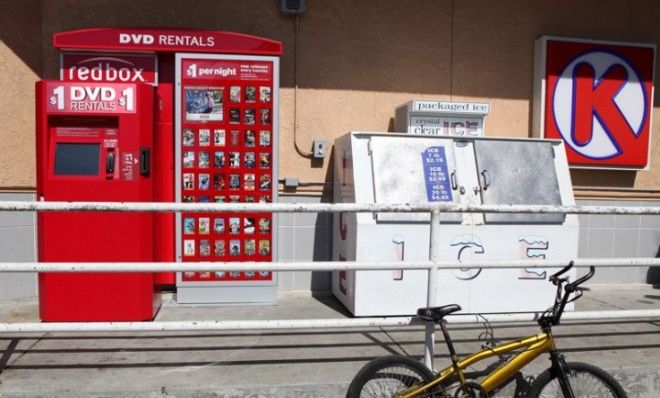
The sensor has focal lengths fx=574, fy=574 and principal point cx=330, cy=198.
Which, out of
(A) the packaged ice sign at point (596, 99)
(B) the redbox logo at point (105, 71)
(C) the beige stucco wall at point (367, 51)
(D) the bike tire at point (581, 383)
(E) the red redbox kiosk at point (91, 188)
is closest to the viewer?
(D) the bike tire at point (581, 383)

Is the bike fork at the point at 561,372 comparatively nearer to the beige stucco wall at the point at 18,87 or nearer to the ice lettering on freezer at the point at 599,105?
the ice lettering on freezer at the point at 599,105

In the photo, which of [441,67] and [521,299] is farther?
[441,67]

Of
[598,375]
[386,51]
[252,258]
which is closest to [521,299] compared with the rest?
[598,375]

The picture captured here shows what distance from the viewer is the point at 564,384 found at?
3.11m

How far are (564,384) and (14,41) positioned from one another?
5618 mm

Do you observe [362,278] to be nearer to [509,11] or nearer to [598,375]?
[598,375]

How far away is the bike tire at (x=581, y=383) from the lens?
317cm

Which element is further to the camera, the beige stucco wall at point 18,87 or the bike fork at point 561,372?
the beige stucco wall at point 18,87

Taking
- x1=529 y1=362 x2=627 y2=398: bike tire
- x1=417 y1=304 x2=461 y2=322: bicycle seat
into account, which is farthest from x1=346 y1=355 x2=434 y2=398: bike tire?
x1=529 y1=362 x2=627 y2=398: bike tire

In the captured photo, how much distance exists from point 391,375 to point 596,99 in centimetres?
499

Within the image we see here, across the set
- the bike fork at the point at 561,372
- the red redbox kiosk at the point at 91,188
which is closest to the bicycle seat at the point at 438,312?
the bike fork at the point at 561,372

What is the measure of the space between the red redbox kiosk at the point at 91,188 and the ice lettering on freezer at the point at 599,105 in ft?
15.4

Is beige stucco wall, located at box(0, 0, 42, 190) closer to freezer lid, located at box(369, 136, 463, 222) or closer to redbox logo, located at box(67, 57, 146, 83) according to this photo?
redbox logo, located at box(67, 57, 146, 83)

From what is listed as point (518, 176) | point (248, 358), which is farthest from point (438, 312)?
point (518, 176)
